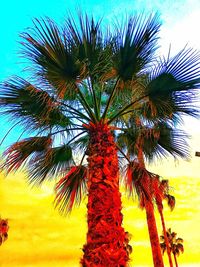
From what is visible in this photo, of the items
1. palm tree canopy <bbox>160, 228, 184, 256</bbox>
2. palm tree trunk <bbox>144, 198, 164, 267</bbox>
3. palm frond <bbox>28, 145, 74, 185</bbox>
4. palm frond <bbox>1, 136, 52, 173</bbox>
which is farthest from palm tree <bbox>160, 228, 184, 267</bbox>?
palm frond <bbox>1, 136, 52, 173</bbox>

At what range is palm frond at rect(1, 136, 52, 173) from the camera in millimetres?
7461

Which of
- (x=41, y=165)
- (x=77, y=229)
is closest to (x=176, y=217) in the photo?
(x=77, y=229)

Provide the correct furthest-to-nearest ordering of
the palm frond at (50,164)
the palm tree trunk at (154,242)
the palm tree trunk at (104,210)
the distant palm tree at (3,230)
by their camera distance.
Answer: the distant palm tree at (3,230) → the palm tree trunk at (154,242) → the palm frond at (50,164) → the palm tree trunk at (104,210)

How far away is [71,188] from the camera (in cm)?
822

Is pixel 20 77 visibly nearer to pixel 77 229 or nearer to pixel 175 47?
pixel 175 47

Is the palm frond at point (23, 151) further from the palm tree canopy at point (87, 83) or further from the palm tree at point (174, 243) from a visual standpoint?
the palm tree at point (174, 243)

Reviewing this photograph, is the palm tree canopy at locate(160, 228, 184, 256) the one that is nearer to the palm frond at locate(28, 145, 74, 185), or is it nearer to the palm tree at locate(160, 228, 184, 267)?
the palm tree at locate(160, 228, 184, 267)

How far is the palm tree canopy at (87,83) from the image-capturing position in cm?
676

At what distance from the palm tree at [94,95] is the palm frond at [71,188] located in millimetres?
23

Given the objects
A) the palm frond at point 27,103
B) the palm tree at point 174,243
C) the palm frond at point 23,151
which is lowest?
the palm frond at point 23,151

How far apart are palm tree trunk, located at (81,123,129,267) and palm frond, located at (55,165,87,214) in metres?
1.06

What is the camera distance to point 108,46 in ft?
24.0

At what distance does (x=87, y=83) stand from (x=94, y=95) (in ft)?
1.24

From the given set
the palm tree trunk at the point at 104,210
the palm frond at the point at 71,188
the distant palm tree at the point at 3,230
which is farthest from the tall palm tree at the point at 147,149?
the distant palm tree at the point at 3,230
